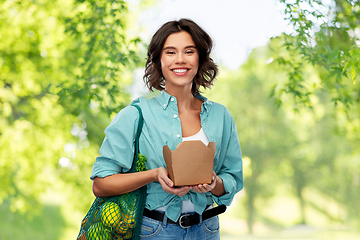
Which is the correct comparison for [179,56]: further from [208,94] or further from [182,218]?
[208,94]

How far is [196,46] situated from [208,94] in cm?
820

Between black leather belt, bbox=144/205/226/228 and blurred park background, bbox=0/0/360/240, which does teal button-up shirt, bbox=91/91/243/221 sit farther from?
blurred park background, bbox=0/0/360/240

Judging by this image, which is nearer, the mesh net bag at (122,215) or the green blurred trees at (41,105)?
the mesh net bag at (122,215)

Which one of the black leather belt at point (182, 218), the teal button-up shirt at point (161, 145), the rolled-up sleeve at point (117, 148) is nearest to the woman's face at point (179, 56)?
the teal button-up shirt at point (161, 145)

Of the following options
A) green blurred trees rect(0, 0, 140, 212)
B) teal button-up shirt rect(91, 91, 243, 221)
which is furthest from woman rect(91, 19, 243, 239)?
green blurred trees rect(0, 0, 140, 212)

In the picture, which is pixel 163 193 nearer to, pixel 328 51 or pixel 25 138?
pixel 328 51

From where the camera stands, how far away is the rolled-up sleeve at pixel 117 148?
4.51 ft

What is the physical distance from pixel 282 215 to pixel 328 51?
15.7 meters

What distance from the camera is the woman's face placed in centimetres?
151

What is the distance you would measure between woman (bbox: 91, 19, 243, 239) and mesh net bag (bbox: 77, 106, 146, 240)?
0.04m

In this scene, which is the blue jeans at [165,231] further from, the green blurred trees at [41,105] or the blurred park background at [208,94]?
the green blurred trees at [41,105]

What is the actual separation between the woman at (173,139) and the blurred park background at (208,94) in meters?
0.26

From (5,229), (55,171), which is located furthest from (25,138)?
(5,229)

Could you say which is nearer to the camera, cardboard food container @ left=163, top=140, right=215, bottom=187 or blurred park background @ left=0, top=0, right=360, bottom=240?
cardboard food container @ left=163, top=140, right=215, bottom=187
